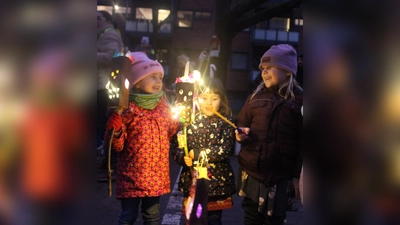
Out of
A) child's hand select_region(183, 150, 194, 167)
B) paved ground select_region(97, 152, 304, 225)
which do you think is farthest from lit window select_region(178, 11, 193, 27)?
child's hand select_region(183, 150, 194, 167)

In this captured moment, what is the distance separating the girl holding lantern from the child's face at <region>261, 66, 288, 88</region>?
544 mm

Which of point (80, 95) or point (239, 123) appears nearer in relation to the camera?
point (80, 95)

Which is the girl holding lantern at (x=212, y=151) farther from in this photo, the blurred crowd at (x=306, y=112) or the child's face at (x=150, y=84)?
the blurred crowd at (x=306, y=112)

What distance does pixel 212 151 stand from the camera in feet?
10.8

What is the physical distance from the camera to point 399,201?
0.84m

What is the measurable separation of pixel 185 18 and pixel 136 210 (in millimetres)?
31537

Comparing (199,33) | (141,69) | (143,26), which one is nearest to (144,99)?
(141,69)

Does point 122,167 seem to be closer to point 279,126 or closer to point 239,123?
point 239,123

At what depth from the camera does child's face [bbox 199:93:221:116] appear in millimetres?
3463

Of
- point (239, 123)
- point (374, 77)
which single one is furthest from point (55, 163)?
point (239, 123)

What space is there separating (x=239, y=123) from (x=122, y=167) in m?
1.10

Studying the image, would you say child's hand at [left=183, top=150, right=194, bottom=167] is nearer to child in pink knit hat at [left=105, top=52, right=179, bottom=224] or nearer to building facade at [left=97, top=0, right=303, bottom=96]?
child in pink knit hat at [left=105, top=52, right=179, bottom=224]

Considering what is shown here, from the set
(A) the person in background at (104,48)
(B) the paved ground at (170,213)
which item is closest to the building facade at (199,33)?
(A) the person in background at (104,48)

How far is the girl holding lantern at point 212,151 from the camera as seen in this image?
10.8 feet
